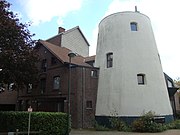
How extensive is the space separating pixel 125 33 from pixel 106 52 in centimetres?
Answer: 311

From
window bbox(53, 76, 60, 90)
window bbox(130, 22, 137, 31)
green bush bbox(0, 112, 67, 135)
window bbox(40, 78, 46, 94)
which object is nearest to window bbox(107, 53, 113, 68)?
window bbox(130, 22, 137, 31)

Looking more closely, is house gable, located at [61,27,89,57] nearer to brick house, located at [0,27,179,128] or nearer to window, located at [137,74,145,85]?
brick house, located at [0,27,179,128]

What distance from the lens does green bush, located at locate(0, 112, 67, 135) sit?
629 inches

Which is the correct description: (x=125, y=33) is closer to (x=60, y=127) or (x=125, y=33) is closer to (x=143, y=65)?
(x=143, y=65)

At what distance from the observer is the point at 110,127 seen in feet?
73.0

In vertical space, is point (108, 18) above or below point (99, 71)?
above

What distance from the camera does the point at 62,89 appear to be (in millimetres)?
24797

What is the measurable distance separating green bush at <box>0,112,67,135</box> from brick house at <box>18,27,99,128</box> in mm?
5860

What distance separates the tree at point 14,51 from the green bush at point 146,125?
11.5m

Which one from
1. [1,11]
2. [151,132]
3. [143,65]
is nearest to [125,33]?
[143,65]

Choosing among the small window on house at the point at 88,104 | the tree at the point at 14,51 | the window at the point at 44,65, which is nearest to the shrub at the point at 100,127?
the small window on house at the point at 88,104

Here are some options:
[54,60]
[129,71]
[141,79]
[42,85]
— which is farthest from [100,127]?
[42,85]

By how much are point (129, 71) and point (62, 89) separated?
7.90 m

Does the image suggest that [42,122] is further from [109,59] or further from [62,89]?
[109,59]
